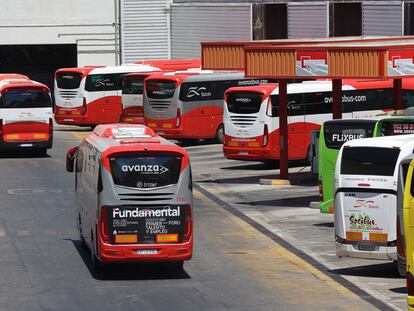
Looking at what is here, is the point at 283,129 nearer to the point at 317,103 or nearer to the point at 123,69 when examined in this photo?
the point at 317,103

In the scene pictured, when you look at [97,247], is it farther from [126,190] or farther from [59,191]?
[59,191]

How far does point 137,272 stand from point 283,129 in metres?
16.7

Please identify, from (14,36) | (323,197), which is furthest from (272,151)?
(14,36)

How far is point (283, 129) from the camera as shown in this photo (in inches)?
1720

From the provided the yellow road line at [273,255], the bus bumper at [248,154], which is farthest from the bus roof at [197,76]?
the yellow road line at [273,255]

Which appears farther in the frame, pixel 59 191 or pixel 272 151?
pixel 272 151

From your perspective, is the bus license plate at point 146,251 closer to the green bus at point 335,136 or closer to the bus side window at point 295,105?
the green bus at point 335,136

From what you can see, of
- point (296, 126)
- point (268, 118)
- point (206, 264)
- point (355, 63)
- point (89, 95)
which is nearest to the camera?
point (206, 264)

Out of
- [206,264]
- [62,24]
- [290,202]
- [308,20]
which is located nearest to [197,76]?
[290,202]

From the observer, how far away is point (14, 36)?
74.5 metres

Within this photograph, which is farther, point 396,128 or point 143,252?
point 396,128

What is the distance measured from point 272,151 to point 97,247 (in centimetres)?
2037

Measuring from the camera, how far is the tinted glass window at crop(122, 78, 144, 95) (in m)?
58.6

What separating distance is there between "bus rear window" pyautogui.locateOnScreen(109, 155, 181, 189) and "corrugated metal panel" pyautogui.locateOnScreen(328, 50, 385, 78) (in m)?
10.7
